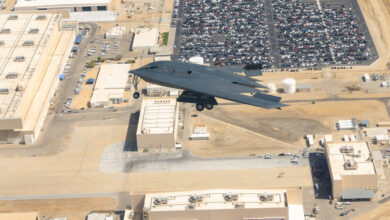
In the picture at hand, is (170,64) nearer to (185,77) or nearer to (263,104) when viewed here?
(185,77)

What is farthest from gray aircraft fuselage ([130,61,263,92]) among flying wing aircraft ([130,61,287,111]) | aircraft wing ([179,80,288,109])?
aircraft wing ([179,80,288,109])

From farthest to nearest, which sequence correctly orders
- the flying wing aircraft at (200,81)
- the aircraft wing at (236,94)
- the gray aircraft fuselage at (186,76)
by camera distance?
1. the gray aircraft fuselage at (186,76)
2. the flying wing aircraft at (200,81)
3. the aircraft wing at (236,94)

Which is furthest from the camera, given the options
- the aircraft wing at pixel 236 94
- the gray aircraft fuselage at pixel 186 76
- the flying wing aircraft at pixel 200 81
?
the gray aircraft fuselage at pixel 186 76

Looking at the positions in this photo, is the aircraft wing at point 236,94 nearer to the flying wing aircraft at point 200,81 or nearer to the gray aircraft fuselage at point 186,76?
the flying wing aircraft at point 200,81

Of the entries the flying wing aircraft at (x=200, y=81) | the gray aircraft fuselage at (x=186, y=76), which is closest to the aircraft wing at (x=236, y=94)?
the flying wing aircraft at (x=200, y=81)

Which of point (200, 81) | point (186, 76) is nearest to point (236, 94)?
point (200, 81)

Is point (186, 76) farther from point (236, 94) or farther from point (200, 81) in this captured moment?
point (236, 94)

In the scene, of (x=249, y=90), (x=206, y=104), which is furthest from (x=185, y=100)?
(x=249, y=90)

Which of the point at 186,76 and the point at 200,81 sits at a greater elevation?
the point at 186,76

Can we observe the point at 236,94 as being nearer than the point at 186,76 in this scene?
Yes

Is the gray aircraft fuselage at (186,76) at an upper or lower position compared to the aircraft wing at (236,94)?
upper
